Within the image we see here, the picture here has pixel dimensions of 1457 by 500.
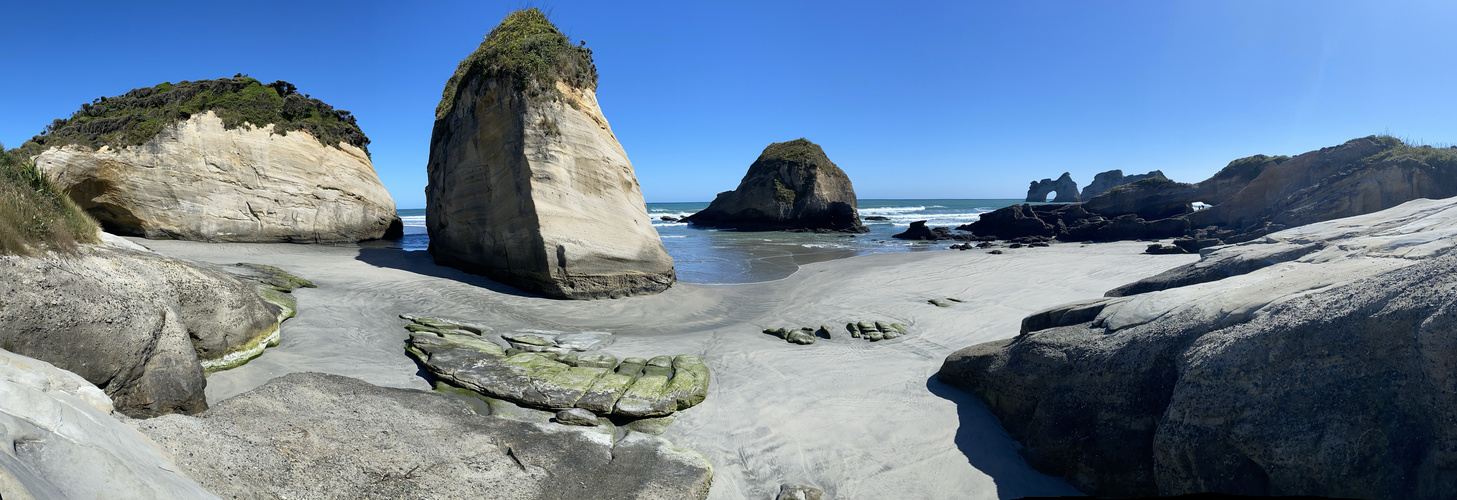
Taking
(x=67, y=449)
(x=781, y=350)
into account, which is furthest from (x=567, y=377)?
(x=67, y=449)

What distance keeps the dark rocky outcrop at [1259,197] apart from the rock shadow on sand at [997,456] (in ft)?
65.8

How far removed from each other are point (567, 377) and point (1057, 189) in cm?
10922

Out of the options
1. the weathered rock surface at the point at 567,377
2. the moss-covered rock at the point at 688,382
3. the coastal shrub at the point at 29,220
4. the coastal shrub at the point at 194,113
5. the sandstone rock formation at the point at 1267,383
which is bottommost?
the moss-covered rock at the point at 688,382

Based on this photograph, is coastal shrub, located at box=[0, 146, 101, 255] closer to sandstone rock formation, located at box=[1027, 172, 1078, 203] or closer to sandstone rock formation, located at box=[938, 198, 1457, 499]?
sandstone rock formation, located at box=[938, 198, 1457, 499]

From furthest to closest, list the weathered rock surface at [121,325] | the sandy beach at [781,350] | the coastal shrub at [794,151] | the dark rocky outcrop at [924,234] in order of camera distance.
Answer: the coastal shrub at [794,151] < the dark rocky outcrop at [924,234] < the sandy beach at [781,350] < the weathered rock surface at [121,325]

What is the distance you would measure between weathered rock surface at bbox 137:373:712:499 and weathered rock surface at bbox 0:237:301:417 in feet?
1.68

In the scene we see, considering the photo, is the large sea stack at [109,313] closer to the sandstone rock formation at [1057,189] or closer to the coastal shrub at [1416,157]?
the coastal shrub at [1416,157]

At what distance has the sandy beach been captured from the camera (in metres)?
4.39

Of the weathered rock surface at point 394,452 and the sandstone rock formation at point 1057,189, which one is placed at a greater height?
the sandstone rock formation at point 1057,189

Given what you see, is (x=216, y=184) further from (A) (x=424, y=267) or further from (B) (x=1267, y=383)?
(B) (x=1267, y=383)

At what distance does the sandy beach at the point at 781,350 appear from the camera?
439 cm

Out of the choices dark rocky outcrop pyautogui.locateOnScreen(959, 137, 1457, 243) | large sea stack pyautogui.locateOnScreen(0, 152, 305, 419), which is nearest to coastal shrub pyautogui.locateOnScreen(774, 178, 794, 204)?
dark rocky outcrop pyautogui.locateOnScreen(959, 137, 1457, 243)

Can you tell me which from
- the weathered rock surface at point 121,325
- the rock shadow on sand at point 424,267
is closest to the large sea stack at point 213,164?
the rock shadow on sand at point 424,267

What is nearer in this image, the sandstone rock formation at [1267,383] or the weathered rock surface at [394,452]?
the sandstone rock formation at [1267,383]
